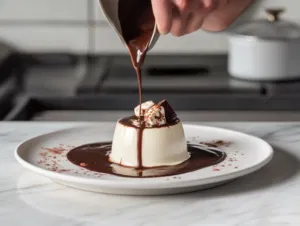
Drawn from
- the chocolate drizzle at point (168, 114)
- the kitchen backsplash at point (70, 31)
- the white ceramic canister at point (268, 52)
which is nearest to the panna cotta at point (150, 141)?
the chocolate drizzle at point (168, 114)

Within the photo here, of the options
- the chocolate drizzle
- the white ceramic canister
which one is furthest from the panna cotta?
the white ceramic canister

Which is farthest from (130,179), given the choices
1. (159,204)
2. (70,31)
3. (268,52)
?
(70,31)

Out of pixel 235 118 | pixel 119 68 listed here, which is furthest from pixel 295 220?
pixel 119 68

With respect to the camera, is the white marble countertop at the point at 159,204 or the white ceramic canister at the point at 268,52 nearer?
the white marble countertop at the point at 159,204

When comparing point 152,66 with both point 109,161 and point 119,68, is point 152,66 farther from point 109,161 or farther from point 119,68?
point 109,161

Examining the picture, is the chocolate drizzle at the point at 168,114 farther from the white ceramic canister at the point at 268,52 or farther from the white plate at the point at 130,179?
the white ceramic canister at the point at 268,52

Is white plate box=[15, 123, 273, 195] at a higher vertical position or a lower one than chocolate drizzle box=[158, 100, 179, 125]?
lower

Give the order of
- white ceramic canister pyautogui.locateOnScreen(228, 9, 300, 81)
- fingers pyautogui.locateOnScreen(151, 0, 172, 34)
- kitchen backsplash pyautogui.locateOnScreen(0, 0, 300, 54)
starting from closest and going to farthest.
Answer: fingers pyautogui.locateOnScreen(151, 0, 172, 34), white ceramic canister pyautogui.locateOnScreen(228, 9, 300, 81), kitchen backsplash pyautogui.locateOnScreen(0, 0, 300, 54)

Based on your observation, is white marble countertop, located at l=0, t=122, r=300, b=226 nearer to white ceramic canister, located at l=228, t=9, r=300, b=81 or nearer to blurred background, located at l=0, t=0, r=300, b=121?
blurred background, located at l=0, t=0, r=300, b=121
